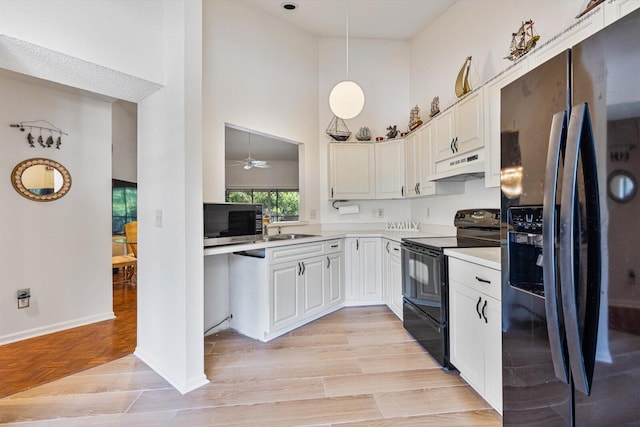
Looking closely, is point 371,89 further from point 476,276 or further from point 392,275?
point 476,276

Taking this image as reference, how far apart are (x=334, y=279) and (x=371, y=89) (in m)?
2.64

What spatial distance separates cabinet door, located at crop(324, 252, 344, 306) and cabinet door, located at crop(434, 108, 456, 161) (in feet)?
4.93

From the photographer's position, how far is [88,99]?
341cm

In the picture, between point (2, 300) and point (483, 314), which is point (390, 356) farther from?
point (2, 300)

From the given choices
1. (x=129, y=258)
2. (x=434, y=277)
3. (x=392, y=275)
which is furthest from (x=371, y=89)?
(x=129, y=258)

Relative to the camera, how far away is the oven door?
2.27m

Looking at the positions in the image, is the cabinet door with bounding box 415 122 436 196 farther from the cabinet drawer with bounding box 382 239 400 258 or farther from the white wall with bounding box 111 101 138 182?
the white wall with bounding box 111 101 138 182

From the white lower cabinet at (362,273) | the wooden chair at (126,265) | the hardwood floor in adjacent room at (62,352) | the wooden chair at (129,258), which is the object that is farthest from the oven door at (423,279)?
the wooden chair at (126,265)

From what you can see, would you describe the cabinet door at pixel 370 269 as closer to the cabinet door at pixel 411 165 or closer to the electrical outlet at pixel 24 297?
the cabinet door at pixel 411 165

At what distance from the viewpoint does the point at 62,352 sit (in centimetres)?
265

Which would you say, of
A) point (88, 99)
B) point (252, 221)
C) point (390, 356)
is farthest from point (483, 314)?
point (88, 99)

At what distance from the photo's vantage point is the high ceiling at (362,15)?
3.51 meters

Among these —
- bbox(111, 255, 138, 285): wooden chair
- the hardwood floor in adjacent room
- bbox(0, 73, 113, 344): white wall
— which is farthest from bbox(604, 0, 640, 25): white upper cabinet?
bbox(111, 255, 138, 285): wooden chair

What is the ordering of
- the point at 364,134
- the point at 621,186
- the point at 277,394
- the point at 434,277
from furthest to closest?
the point at 364,134 → the point at 434,277 → the point at 277,394 → the point at 621,186
